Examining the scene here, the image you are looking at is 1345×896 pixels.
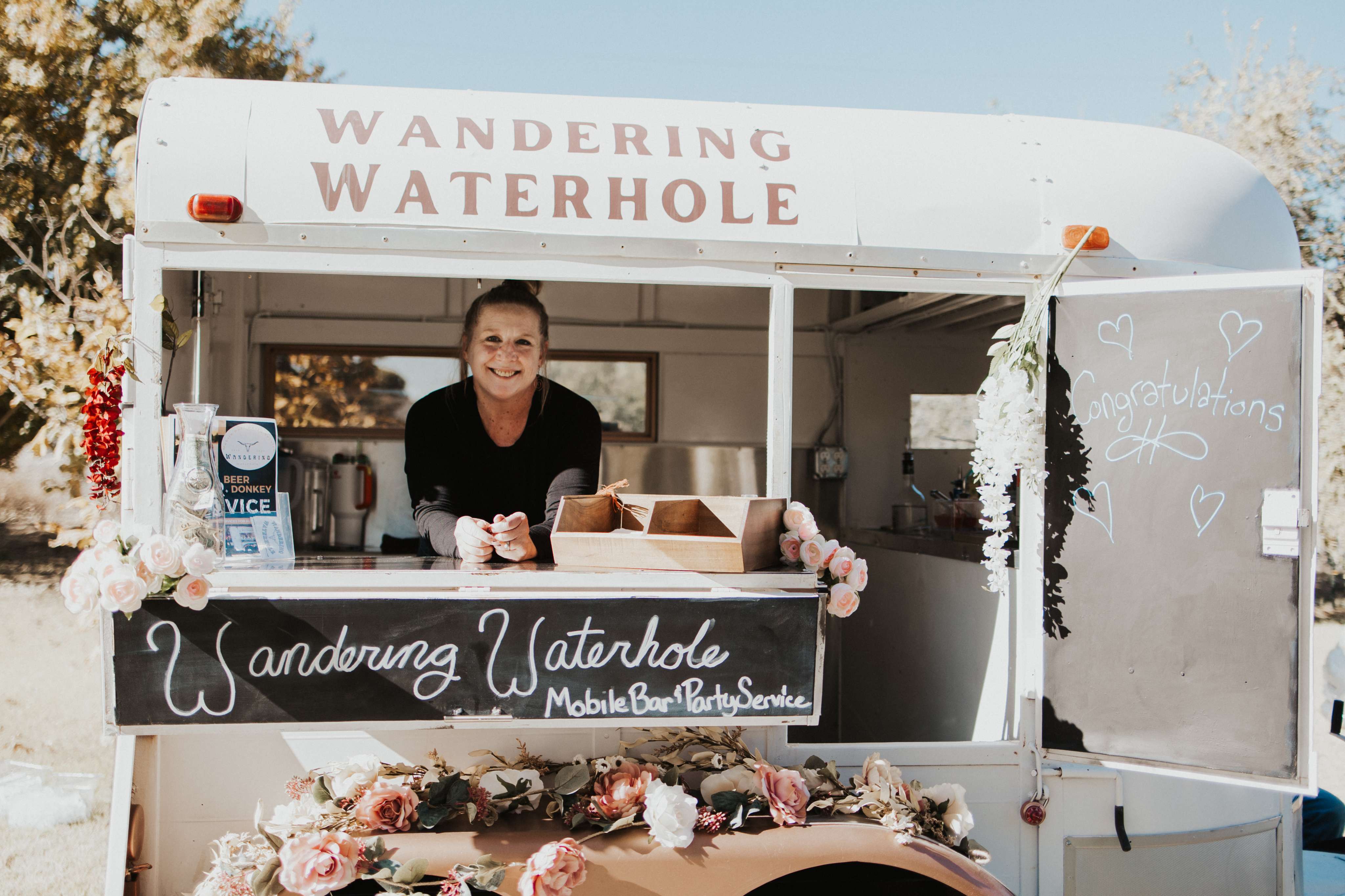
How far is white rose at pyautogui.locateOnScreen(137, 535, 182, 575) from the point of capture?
201 centimetres

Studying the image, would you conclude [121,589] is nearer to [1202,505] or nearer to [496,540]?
[496,540]

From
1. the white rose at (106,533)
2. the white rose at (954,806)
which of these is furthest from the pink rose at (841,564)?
the white rose at (106,533)

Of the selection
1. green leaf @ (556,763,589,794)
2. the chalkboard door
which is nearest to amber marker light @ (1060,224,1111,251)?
the chalkboard door

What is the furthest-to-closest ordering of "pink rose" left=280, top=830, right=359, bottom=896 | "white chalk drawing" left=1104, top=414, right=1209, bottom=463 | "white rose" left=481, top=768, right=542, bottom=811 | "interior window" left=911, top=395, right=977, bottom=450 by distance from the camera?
"interior window" left=911, top=395, right=977, bottom=450 < "white chalk drawing" left=1104, top=414, right=1209, bottom=463 < "white rose" left=481, top=768, right=542, bottom=811 < "pink rose" left=280, top=830, right=359, bottom=896

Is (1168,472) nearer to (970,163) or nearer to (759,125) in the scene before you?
(970,163)

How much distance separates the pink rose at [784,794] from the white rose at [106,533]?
163 centimetres

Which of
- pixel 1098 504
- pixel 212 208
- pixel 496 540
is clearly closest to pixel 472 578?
pixel 496 540

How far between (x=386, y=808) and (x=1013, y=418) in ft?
6.36

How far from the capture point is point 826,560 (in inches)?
94.8

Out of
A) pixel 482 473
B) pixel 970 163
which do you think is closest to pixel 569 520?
pixel 482 473

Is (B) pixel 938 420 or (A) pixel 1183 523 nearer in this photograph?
(A) pixel 1183 523

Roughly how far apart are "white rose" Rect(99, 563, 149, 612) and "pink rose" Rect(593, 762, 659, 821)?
1.15 metres

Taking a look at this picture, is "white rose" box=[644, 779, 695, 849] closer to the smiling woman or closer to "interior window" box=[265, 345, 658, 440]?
the smiling woman

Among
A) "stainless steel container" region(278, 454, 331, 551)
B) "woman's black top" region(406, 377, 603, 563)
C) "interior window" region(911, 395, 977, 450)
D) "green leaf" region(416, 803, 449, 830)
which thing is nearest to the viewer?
"green leaf" region(416, 803, 449, 830)
